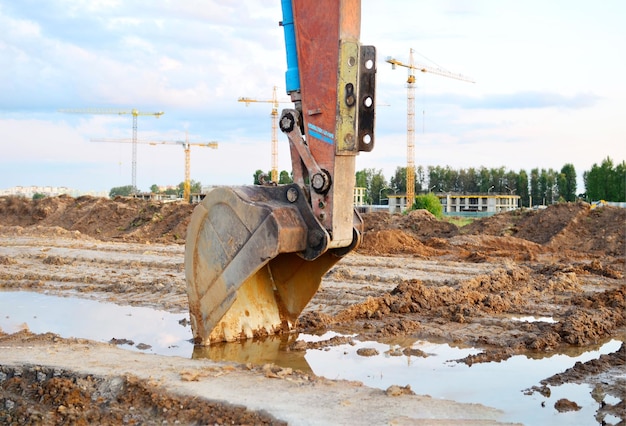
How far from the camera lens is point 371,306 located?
8.98 metres

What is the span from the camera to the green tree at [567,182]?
8900 centimetres

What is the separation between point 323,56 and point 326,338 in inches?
119

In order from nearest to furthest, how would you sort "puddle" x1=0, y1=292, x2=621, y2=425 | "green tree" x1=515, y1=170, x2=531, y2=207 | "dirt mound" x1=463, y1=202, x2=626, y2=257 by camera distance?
"puddle" x1=0, y1=292, x2=621, y2=425, "dirt mound" x1=463, y1=202, x2=626, y2=257, "green tree" x1=515, y1=170, x2=531, y2=207

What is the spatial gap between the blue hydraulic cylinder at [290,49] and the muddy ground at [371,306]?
8.57 feet

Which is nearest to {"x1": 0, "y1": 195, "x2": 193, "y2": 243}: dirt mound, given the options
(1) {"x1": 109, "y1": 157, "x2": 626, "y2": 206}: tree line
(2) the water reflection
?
(2) the water reflection

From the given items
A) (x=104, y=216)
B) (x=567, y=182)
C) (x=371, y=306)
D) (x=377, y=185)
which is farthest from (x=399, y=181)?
(x=371, y=306)

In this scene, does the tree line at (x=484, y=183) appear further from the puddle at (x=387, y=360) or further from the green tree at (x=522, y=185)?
the puddle at (x=387, y=360)

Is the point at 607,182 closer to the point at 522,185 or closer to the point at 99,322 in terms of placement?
the point at 522,185

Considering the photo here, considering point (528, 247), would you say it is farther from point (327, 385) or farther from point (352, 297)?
point (327, 385)

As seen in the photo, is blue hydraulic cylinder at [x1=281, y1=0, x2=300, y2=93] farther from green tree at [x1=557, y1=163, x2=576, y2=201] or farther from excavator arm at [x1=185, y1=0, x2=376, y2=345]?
green tree at [x1=557, y1=163, x2=576, y2=201]

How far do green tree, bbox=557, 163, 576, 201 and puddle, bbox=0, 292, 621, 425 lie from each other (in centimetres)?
8641

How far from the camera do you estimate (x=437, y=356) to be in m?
6.90

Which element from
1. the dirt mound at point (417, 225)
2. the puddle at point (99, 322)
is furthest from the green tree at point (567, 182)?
the puddle at point (99, 322)

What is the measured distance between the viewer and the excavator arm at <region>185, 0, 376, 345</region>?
20.6 ft
